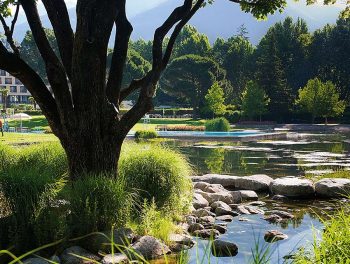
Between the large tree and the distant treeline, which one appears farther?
the distant treeline

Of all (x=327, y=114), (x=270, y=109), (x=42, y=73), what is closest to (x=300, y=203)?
(x=327, y=114)

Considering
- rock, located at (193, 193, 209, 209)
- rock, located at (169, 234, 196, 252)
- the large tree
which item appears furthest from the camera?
rock, located at (193, 193, 209, 209)

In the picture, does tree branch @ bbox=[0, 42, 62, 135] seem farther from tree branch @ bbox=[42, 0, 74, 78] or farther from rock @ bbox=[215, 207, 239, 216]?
rock @ bbox=[215, 207, 239, 216]

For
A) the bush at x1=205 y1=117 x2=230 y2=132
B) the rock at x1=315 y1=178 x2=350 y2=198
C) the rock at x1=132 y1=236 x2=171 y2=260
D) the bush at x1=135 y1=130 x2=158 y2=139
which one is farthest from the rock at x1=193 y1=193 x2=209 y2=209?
the bush at x1=205 y1=117 x2=230 y2=132

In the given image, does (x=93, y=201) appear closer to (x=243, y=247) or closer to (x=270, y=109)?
(x=243, y=247)

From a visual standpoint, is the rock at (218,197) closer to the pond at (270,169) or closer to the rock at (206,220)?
the pond at (270,169)

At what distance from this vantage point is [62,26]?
8945mm

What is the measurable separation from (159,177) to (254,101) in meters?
43.1

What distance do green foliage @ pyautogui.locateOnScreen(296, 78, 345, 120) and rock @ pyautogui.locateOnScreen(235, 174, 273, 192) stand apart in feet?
122

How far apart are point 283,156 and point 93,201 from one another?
54.4 feet

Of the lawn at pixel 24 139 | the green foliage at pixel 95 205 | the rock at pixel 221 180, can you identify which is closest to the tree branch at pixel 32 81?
the green foliage at pixel 95 205

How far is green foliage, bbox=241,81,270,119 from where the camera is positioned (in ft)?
168

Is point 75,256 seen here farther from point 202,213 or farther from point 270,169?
point 270,169

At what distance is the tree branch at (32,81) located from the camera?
7795 millimetres
